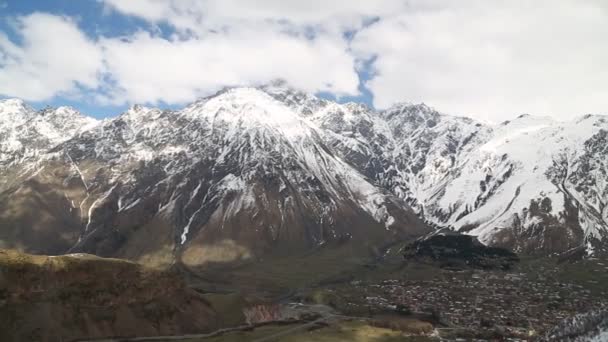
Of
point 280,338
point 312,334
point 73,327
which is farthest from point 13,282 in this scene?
point 312,334

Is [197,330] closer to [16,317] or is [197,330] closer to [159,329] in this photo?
[159,329]

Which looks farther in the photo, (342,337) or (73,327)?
(342,337)

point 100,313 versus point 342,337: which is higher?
point 100,313

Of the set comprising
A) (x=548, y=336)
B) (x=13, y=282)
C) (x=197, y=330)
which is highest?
(x=13, y=282)

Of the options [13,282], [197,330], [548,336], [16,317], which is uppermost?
[13,282]

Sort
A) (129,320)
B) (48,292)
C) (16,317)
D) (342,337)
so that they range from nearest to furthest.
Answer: (16,317)
(48,292)
(129,320)
(342,337)

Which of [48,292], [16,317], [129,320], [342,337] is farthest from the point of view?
[342,337]

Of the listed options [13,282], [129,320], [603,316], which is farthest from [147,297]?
[603,316]

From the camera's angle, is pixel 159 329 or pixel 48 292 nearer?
pixel 48 292

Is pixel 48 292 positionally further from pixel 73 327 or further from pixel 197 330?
pixel 197 330
